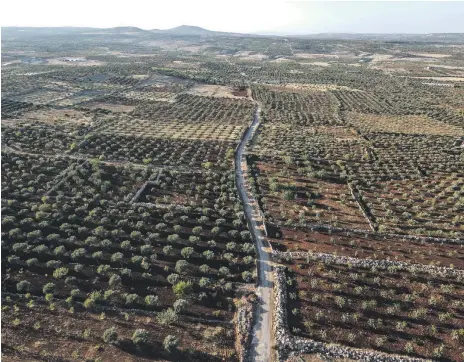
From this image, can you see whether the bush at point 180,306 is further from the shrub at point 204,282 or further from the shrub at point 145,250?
the shrub at point 145,250

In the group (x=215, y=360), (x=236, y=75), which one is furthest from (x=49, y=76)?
(x=215, y=360)

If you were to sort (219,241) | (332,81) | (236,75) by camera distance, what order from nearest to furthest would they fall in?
1. (219,241)
2. (332,81)
3. (236,75)

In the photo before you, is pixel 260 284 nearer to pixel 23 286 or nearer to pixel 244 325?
pixel 244 325

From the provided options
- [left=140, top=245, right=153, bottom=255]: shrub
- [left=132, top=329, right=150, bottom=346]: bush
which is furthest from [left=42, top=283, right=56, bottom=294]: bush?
[left=132, top=329, right=150, bottom=346]: bush

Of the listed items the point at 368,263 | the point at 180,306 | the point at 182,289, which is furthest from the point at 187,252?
the point at 368,263

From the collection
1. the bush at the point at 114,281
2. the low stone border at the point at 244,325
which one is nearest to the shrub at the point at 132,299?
the bush at the point at 114,281

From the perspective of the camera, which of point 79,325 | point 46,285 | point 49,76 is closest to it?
point 79,325

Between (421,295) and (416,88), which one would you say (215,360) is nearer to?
(421,295)
